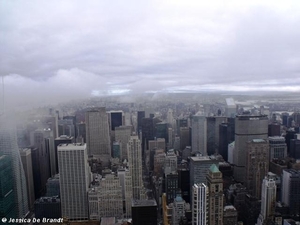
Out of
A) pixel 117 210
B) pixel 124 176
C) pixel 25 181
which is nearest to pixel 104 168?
pixel 124 176

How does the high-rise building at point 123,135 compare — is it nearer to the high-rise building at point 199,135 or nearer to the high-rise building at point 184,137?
the high-rise building at point 184,137

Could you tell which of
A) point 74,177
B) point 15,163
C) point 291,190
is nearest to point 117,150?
point 74,177

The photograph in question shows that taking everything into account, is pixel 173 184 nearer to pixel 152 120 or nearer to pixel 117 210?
pixel 117 210

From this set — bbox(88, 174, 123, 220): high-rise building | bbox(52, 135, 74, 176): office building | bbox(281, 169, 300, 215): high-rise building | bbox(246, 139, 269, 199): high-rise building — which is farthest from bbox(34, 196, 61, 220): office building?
bbox(281, 169, 300, 215): high-rise building

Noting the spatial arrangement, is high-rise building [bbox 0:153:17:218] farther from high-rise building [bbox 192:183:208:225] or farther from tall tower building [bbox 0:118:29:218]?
high-rise building [bbox 192:183:208:225]

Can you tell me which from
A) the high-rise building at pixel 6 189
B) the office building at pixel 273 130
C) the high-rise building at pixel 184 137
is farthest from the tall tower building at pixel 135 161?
the office building at pixel 273 130

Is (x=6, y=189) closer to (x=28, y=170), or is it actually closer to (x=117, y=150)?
(x=28, y=170)
